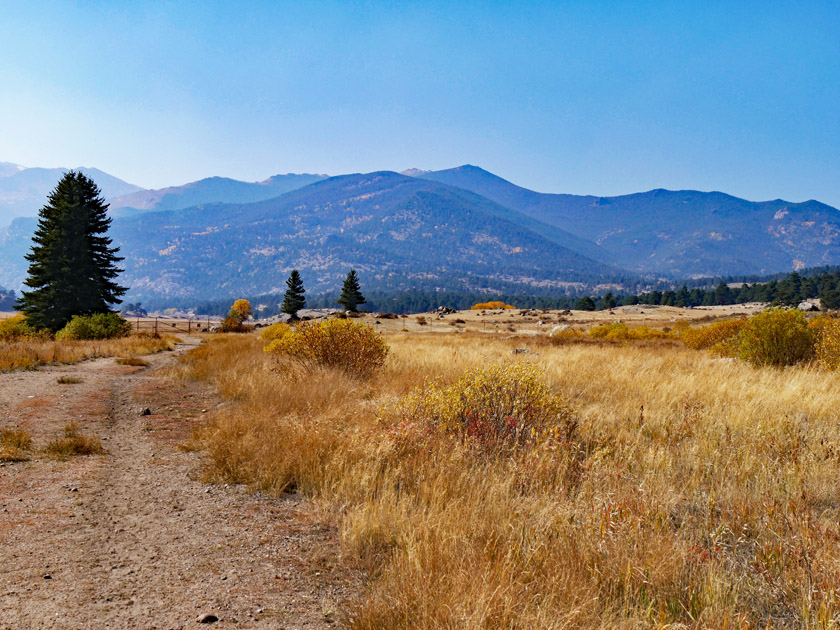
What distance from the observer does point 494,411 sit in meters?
5.82

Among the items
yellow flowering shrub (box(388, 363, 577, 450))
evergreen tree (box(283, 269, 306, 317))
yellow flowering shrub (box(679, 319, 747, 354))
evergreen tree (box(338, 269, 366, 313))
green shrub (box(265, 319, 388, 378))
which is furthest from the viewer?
evergreen tree (box(338, 269, 366, 313))

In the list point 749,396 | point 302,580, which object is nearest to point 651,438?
point 749,396

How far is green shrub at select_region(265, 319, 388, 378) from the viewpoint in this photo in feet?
35.6

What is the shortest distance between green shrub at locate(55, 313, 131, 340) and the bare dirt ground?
80.9 ft

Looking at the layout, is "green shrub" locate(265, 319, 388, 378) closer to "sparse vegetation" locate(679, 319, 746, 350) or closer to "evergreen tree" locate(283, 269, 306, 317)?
"sparse vegetation" locate(679, 319, 746, 350)

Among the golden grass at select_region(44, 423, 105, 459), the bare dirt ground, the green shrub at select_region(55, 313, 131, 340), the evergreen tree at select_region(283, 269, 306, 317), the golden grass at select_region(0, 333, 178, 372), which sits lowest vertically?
the bare dirt ground

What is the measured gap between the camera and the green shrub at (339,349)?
1085 cm

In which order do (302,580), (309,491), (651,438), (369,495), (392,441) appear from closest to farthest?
1. (302,580)
2. (369,495)
3. (309,491)
4. (392,441)
5. (651,438)

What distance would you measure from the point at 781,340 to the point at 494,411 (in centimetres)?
1039

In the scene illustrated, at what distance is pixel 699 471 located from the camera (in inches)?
189

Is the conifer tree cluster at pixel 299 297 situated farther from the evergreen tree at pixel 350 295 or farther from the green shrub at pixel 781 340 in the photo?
the green shrub at pixel 781 340

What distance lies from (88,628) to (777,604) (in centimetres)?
405

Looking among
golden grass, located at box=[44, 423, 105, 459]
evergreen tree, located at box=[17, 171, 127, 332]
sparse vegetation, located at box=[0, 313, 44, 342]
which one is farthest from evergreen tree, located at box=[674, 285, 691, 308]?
golden grass, located at box=[44, 423, 105, 459]

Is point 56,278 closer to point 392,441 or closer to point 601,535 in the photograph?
point 392,441
